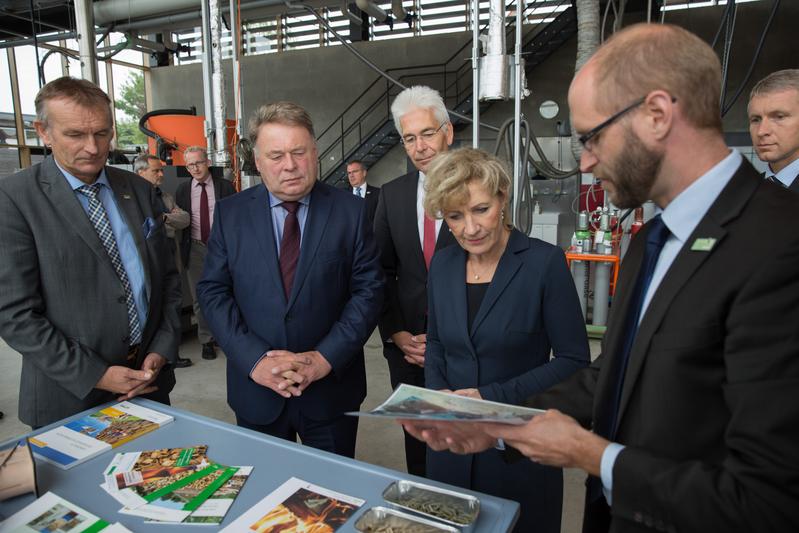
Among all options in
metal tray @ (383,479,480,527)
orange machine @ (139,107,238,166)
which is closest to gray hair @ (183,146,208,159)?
orange machine @ (139,107,238,166)

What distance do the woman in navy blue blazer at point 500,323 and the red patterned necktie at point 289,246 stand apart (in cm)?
52

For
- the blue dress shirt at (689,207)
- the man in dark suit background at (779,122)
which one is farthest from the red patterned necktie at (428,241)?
the man in dark suit background at (779,122)

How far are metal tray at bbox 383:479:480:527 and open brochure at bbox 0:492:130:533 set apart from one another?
544 mm

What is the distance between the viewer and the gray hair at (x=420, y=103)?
202 centimetres

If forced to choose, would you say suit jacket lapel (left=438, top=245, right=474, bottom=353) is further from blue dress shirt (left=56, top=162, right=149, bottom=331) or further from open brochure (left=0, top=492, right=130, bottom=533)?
blue dress shirt (left=56, top=162, right=149, bottom=331)

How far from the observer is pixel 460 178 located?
1.50m

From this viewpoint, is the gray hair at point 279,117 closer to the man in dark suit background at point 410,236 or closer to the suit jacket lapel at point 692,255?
the man in dark suit background at point 410,236

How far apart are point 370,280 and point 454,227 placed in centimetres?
47

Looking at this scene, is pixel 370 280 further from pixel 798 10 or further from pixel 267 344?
pixel 798 10

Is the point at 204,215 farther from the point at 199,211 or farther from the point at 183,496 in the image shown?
the point at 183,496

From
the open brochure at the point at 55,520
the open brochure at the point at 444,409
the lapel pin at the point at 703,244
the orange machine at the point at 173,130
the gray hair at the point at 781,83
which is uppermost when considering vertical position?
the orange machine at the point at 173,130

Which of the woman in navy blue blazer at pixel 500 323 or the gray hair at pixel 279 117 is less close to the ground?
the gray hair at pixel 279 117

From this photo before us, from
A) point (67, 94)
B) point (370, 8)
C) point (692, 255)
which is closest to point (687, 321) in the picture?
point (692, 255)

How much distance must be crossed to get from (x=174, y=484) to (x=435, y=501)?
59 cm
